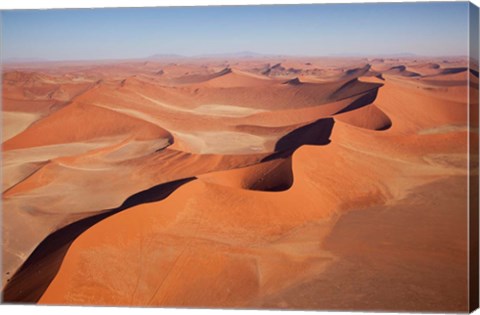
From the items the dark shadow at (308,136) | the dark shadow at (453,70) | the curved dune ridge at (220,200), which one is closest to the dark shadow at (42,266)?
the curved dune ridge at (220,200)

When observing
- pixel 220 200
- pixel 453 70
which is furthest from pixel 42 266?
pixel 453 70

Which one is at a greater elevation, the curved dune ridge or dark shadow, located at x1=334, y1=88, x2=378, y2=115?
dark shadow, located at x1=334, y1=88, x2=378, y2=115

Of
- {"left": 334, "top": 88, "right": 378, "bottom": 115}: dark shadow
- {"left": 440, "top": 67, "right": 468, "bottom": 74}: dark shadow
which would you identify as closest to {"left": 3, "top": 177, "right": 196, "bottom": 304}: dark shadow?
{"left": 334, "top": 88, "right": 378, "bottom": 115}: dark shadow

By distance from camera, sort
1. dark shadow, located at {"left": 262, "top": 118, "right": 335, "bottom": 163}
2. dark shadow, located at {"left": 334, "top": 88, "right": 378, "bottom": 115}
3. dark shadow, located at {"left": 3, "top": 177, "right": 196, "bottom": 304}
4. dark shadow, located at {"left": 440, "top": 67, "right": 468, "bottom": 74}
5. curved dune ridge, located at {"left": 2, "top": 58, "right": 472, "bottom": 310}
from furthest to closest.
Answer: dark shadow, located at {"left": 440, "top": 67, "right": 468, "bottom": 74} < dark shadow, located at {"left": 334, "top": 88, "right": 378, "bottom": 115} < dark shadow, located at {"left": 262, "top": 118, "right": 335, "bottom": 163} < curved dune ridge, located at {"left": 2, "top": 58, "right": 472, "bottom": 310} < dark shadow, located at {"left": 3, "top": 177, "right": 196, "bottom": 304}

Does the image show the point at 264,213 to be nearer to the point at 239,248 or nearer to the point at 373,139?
the point at 239,248

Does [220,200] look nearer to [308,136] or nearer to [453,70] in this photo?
[308,136]

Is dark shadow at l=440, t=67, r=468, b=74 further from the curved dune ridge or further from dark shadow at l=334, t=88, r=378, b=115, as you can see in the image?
dark shadow at l=334, t=88, r=378, b=115
